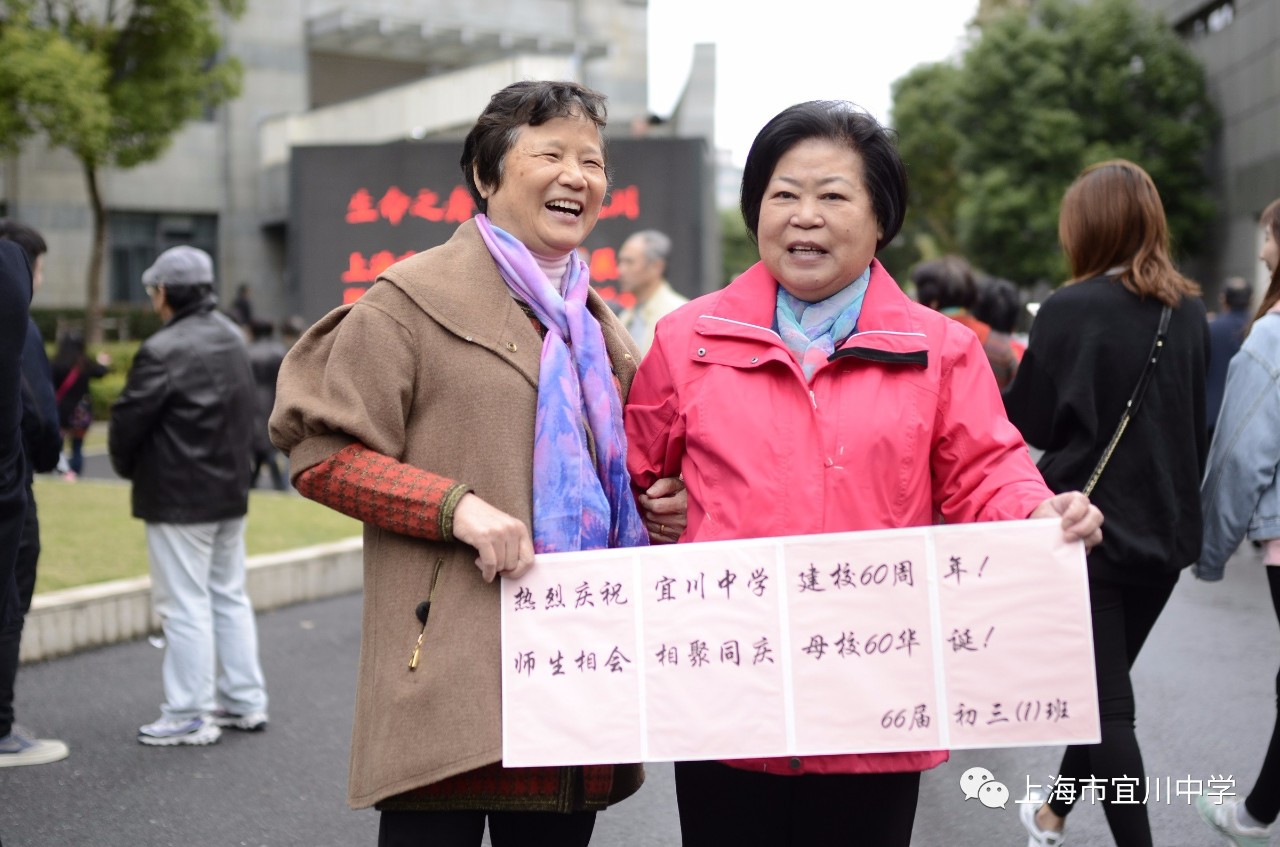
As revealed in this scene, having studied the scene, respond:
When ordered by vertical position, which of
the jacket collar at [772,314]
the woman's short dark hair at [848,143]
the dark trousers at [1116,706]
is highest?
the woman's short dark hair at [848,143]

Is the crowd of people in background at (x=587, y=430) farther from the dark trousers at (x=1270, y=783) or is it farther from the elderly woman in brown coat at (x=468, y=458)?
the dark trousers at (x=1270, y=783)

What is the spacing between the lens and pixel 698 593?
2.44 m

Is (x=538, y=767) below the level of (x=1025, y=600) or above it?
below

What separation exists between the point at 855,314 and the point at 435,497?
2.82ft

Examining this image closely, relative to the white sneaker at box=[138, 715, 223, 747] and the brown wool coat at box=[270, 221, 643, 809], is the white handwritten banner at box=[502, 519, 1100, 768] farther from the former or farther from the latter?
the white sneaker at box=[138, 715, 223, 747]

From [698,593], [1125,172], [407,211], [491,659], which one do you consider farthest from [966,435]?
[407,211]

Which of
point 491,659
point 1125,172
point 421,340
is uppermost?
point 1125,172

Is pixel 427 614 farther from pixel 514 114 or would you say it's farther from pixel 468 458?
pixel 514 114

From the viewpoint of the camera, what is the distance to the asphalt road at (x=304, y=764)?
14.8 feet

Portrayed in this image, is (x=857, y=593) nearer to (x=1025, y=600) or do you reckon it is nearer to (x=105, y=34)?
(x=1025, y=600)

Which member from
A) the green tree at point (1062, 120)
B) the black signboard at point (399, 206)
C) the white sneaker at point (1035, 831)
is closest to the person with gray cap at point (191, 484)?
the white sneaker at point (1035, 831)

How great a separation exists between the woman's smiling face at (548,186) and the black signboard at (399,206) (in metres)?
7.22

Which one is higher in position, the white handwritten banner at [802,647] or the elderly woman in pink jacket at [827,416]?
the elderly woman in pink jacket at [827,416]

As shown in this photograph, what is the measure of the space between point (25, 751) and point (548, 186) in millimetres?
3851
